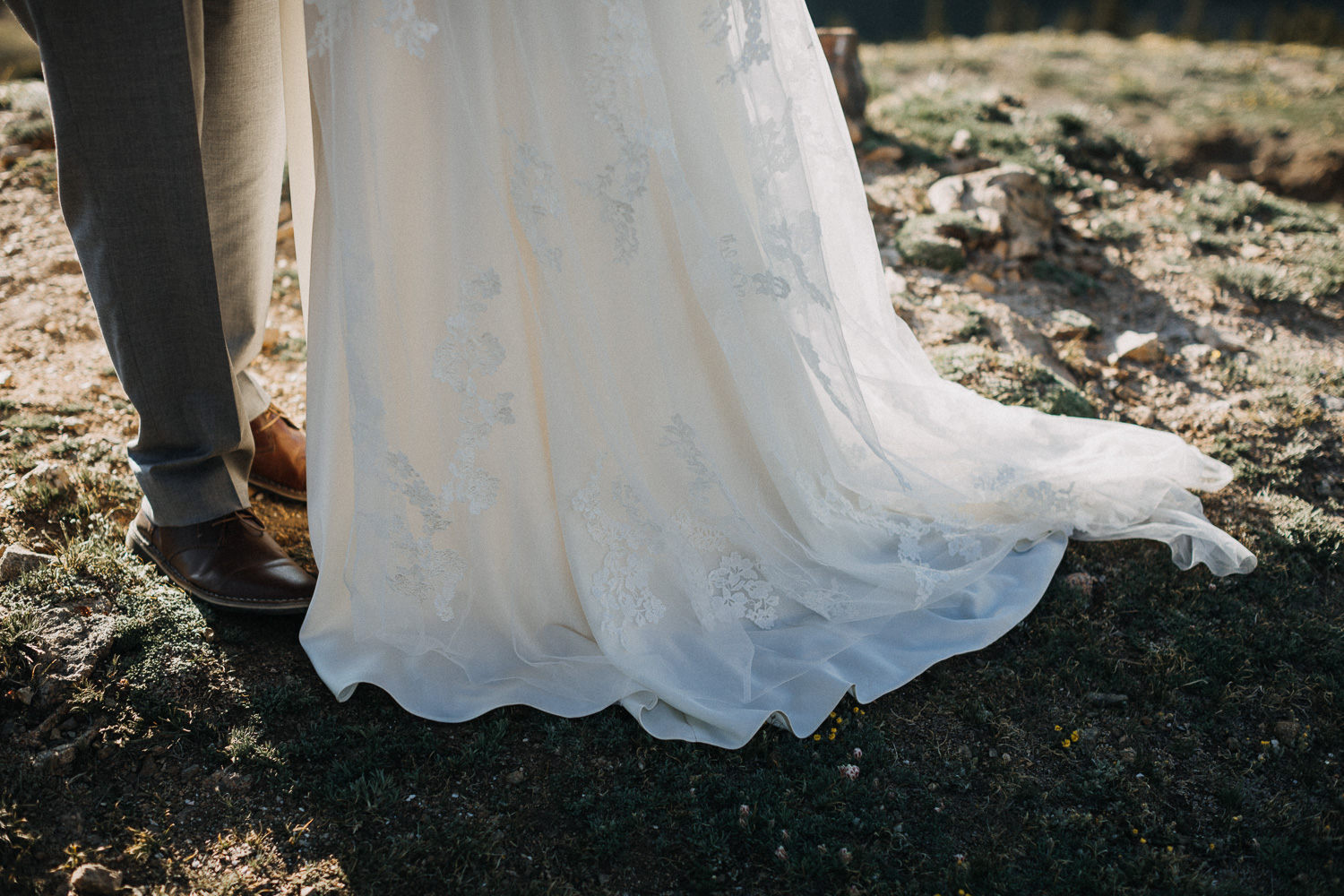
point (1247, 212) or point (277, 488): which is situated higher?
point (277, 488)

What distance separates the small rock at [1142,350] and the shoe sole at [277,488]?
2.79 meters

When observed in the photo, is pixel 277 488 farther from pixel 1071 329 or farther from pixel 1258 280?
pixel 1258 280

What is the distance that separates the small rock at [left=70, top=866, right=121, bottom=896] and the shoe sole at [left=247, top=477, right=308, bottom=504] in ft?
3.50

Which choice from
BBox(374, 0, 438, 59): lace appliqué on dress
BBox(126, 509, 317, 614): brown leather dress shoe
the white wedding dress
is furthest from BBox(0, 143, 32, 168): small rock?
BBox(374, 0, 438, 59): lace appliqué on dress

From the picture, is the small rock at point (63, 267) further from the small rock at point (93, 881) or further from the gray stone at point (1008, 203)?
the gray stone at point (1008, 203)

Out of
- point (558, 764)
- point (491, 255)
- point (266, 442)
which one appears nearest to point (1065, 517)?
point (558, 764)

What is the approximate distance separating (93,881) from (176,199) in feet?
3.90

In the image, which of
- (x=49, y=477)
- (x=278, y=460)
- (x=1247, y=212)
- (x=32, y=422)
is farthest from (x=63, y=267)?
(x=1247, y=212)

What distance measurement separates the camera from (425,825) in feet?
4.96

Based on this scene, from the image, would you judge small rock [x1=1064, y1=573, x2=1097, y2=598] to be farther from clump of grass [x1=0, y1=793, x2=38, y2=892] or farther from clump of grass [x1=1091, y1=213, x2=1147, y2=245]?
clump of grass [x1=1091, y1=213, x2=1147, y2=245]

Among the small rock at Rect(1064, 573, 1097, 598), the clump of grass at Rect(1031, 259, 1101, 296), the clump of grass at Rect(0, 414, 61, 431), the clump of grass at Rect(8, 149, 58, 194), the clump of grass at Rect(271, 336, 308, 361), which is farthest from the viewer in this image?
the clump of grass at Rect(8, 149, 58, 194)

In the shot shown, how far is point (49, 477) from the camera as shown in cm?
219

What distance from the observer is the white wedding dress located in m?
1.61

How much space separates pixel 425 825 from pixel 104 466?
60.0 inches
